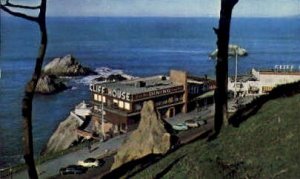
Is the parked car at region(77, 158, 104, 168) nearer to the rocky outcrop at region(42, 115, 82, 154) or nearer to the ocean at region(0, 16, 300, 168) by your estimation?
the ocean at region(0, 16, 300, 168)

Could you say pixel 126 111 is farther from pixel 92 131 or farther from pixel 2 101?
pixel 2 101

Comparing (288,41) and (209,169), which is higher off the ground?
(209,169)

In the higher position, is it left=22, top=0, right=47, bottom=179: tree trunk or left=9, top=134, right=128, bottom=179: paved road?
left=22, top=0, right=47, bottom=179: tree trunk

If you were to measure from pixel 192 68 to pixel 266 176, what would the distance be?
7571 centimetres

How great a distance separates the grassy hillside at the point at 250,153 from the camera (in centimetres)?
1212

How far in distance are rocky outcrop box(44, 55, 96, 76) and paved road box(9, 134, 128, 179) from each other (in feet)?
159

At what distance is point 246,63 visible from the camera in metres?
96.2

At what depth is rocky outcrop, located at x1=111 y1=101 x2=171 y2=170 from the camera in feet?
78.2

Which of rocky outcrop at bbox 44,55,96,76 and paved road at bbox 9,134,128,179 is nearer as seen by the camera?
paved road at bbox 9,134,128,179


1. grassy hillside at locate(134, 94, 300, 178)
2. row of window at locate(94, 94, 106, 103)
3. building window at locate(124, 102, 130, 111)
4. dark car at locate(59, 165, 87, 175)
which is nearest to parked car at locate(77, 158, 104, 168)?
dark car at locate(59, 165, 87, 175)

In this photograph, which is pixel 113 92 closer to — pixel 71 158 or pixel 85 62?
pixel 71 158

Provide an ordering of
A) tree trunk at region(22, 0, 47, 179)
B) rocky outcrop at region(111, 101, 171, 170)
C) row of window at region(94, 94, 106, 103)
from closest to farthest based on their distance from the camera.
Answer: tree trunk at region(22, 0, 47, 179)
rocky outcrop at region(111, 101, 171, 170)
row of window at region(94, 94, 106, 103)

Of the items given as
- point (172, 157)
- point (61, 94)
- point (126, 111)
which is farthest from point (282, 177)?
point (61, 94)

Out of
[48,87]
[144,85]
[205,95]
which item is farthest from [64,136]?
[48,87]
